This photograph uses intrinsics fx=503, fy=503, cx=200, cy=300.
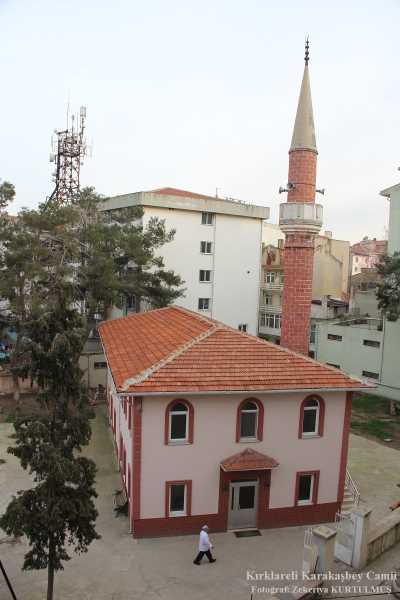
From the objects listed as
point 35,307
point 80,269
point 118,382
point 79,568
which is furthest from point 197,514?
point 80,269

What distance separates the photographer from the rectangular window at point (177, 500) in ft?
48.3

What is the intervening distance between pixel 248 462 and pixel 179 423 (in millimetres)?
2310

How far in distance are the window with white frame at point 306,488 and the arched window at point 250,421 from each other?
2.12m

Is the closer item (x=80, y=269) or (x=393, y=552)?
(x=393, y=552)

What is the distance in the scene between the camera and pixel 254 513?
1543 centimetres

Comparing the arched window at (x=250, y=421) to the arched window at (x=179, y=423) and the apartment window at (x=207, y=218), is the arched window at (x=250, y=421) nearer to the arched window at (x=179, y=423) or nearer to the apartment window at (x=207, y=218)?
the arched window at (x=179, y=423)

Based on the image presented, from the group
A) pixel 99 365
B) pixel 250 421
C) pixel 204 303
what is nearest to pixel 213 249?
pixel 204 303

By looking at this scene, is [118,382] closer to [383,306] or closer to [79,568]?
[79,568]

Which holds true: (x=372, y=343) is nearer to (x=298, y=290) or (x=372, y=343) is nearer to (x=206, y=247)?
(x=298, y=290)

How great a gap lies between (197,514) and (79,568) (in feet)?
11.8

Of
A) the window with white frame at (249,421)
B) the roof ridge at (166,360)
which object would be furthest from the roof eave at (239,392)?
the window with white frame at (249,421)

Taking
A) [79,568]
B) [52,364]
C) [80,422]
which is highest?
[52,364]

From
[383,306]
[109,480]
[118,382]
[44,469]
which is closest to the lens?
[44,469]

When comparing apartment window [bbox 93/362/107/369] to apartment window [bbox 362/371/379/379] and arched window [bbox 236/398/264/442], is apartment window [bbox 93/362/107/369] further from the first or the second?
apartment window [bbox 362/371/379/379]
